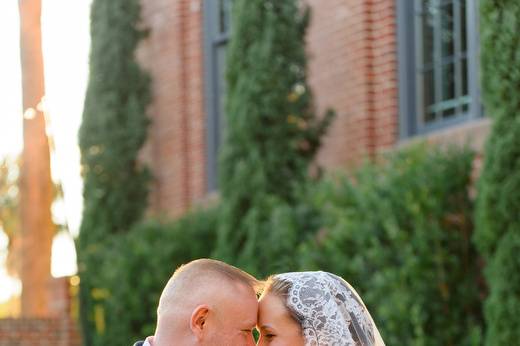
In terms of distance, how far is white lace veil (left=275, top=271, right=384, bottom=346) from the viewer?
4.66 m

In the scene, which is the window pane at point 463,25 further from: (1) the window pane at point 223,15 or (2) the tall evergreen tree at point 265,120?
(1) the window pane at point 223,15

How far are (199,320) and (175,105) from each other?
1046cm

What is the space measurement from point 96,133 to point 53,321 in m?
2.48

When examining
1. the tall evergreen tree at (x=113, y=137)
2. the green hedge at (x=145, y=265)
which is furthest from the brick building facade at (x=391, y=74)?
the tall evergreen tree at (x=113, y=137)

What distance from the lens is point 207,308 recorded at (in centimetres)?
438

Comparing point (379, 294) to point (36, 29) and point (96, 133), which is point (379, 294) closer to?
point (96, 133)

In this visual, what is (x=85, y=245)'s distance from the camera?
14.8 m

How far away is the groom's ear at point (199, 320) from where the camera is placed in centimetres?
436

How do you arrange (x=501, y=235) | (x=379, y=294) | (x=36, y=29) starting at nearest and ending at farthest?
(x=501, y=235) → (x=379, y=294) → (x=36, y=29)

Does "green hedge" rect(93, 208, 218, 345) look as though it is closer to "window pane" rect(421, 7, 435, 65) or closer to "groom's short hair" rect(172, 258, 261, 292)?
"window pane" rect(421, 7, 435, 65)

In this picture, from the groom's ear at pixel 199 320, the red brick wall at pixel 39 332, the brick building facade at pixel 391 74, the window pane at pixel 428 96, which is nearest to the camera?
the groom's ear at pixel 199 320

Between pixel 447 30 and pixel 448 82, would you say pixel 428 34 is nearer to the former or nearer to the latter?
pixel 447 30

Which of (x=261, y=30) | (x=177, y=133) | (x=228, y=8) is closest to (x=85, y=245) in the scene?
(x=177, y=133)

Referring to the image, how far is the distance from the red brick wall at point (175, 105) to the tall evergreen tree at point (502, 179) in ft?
19.6
